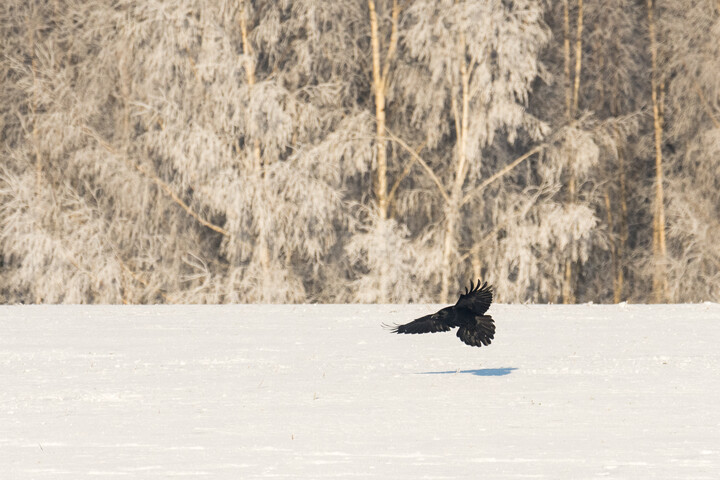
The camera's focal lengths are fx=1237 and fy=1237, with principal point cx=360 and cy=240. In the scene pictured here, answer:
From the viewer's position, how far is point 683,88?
90.7ft

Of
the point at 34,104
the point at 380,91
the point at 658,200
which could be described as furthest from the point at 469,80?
the point at 34,104

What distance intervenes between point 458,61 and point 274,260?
213 inches

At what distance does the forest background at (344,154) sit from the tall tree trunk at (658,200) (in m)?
0.05

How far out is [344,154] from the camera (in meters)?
25.4

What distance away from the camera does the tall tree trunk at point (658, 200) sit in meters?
26.7
